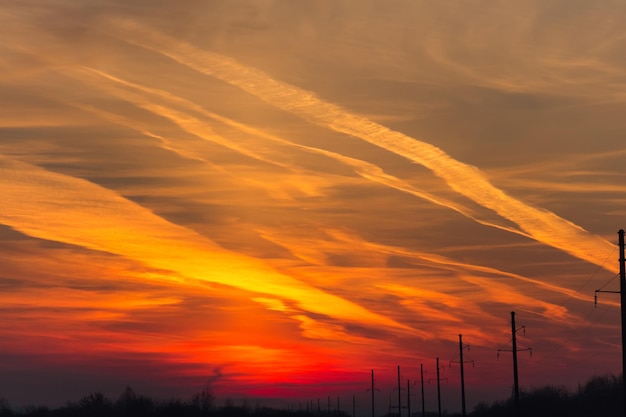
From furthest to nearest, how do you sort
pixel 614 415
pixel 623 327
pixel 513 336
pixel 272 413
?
1. pixel 272 413
2. pixel 614 415
3. pixel 513 336
4. pixel 623 327

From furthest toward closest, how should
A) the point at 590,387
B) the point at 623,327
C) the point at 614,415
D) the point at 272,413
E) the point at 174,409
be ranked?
1. the point at 272,413
2. the point at 590,387
3. the point at 174,409
4. the point at 614,415
5. the point at 623,327

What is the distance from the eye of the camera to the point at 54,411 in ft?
559

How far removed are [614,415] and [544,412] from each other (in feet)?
61.7

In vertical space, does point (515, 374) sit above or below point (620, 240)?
below

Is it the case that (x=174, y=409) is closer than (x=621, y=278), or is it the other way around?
(x=621, y=278)

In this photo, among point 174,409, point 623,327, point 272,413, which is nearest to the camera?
point 623,327

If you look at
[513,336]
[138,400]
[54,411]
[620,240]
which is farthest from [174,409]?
[620,240]

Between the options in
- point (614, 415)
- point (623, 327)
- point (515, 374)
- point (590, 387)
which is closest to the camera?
point (623, 327)

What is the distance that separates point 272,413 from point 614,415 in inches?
2544

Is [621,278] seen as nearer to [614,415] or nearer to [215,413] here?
[614,415]

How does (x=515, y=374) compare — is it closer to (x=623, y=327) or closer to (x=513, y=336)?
(x=513, y=336)

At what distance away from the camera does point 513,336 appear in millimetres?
118438

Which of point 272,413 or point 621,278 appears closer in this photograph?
point 621,278

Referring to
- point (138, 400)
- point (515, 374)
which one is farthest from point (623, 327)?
point (138, 400)
